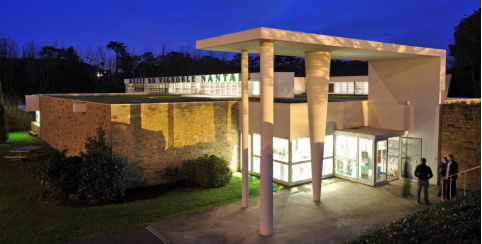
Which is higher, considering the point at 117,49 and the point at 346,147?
the point at 117,49

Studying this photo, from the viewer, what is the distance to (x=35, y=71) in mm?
53719

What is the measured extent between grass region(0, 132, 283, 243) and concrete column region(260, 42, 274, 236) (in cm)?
258

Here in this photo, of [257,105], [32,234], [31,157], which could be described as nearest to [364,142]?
[257,105]

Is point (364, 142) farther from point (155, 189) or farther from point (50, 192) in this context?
point (50, 192)

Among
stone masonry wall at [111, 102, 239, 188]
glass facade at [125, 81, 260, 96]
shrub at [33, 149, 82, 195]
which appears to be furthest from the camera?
glass facade at [125, 81, 260, 96]

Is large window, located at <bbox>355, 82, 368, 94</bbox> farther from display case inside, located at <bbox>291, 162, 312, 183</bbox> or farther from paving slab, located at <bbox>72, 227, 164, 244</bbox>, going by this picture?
paving slab, located at <bbox>72, 227, 164, 244</bbox>

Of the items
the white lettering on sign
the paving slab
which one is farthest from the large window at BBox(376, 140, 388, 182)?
the white lettering on sign

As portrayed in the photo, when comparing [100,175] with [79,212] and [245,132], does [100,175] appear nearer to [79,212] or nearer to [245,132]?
[79,212]

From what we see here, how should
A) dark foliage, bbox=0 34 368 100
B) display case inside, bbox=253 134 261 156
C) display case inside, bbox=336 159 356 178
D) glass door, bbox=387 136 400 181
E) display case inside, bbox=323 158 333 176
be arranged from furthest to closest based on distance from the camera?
dark foliage, bbox=0 34 368 100
display case inside, bbox=253 134 261 156
display case inside, bbox=323 158 333 176
glass door, bbox=387 136 400 181
display case inside, bbox=336 159 356 178

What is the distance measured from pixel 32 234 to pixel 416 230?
840cm

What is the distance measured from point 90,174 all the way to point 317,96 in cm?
739

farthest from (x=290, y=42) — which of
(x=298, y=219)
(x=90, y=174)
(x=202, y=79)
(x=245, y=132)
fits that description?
(x=202, y=79)

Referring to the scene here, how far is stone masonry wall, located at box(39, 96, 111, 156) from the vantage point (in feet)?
41.5

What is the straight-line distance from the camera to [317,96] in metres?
10.3
